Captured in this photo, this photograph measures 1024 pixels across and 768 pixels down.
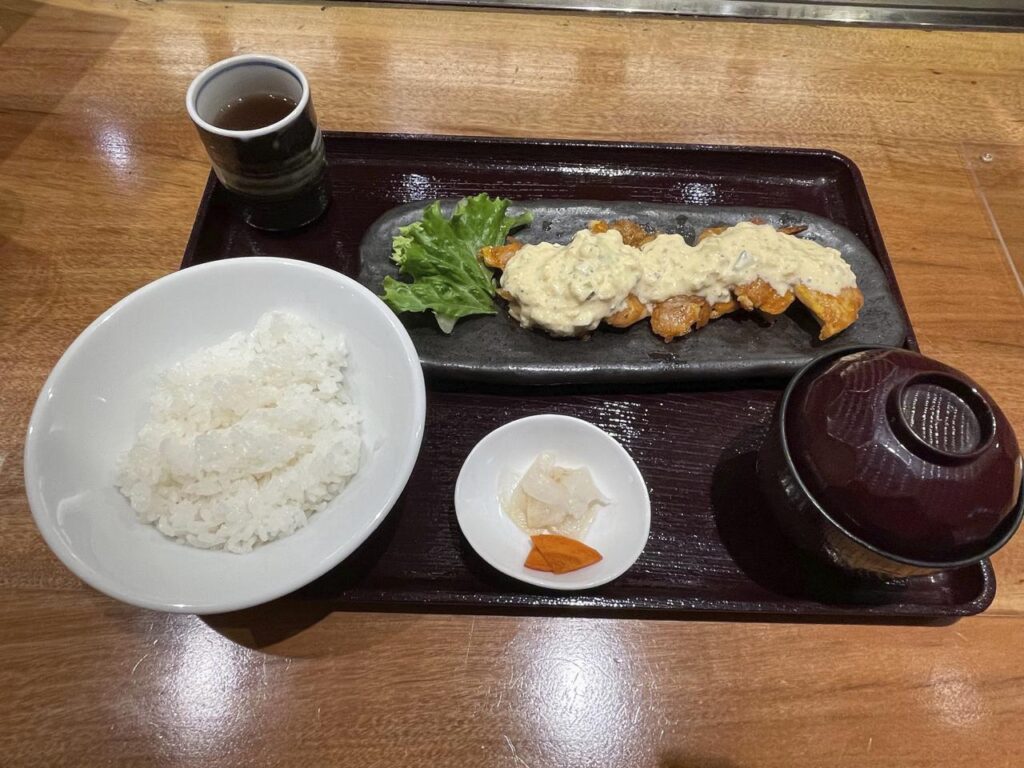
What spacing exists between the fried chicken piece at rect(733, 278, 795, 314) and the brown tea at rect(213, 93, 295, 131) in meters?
1.58

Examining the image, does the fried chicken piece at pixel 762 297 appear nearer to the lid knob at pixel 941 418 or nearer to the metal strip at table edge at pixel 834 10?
the lid knob at pixel 941 418

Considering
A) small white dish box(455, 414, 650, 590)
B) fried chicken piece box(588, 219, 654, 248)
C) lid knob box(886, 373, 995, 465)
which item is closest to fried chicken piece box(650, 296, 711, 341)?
fried chicken piece box(588, 219, 654, 248)

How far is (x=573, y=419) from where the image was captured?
71.7 inches

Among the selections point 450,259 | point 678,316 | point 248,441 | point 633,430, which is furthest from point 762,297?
point 248,441

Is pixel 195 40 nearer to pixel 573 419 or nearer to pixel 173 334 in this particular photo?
pixel 173 334

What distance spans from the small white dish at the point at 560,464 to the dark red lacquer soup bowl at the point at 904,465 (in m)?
0.43

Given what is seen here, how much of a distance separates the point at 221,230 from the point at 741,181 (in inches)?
77.0

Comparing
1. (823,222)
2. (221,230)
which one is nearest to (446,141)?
(221,230)

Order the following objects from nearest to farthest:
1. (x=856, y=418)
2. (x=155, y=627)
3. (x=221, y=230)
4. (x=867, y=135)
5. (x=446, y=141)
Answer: (x=856, y=418), (x=155, y=627), (x=221, y=230), (x=446, y=141), (x=867, y=135)

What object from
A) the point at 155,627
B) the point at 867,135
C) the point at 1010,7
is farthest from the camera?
the point at 1010,7

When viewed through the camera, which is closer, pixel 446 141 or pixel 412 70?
pixel 446 141

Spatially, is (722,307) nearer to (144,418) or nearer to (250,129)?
(250,129)

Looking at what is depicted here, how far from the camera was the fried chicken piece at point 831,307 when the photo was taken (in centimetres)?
203

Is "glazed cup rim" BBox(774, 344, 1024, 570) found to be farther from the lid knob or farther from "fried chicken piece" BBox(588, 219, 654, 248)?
"fried chicken piece" BBox(588, 219, 654, 248)
